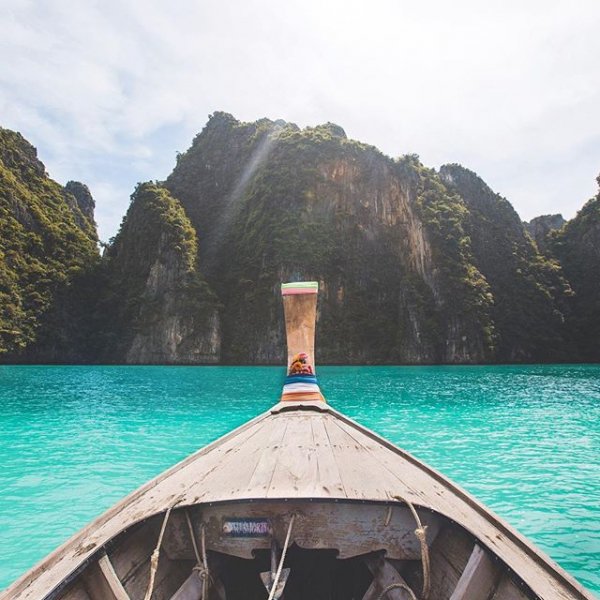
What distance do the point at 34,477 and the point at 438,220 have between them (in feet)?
209

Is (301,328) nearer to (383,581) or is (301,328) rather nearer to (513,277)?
(383,581)

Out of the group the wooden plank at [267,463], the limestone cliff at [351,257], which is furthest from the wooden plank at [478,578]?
the limestone cliff at [351,257]

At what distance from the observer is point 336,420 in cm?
388

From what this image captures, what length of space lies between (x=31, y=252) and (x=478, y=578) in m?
66.8

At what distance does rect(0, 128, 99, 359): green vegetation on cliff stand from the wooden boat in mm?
54598

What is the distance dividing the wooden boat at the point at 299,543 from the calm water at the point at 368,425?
2.56 meters

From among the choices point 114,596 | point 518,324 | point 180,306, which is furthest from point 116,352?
point 114,596

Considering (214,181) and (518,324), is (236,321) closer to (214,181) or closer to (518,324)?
(214,181)

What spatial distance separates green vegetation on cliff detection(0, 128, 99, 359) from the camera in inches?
1964

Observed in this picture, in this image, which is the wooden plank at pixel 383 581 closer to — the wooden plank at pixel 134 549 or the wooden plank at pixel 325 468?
the wooden plank at pixel 325 468

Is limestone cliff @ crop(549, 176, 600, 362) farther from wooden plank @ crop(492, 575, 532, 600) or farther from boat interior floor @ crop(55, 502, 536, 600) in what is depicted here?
wooden plank @ crop(492, 575, 532, 600)

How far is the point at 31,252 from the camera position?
186 feet

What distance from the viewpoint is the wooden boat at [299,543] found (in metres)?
1.94

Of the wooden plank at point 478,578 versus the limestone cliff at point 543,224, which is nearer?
the wooden plank at point 478,578
